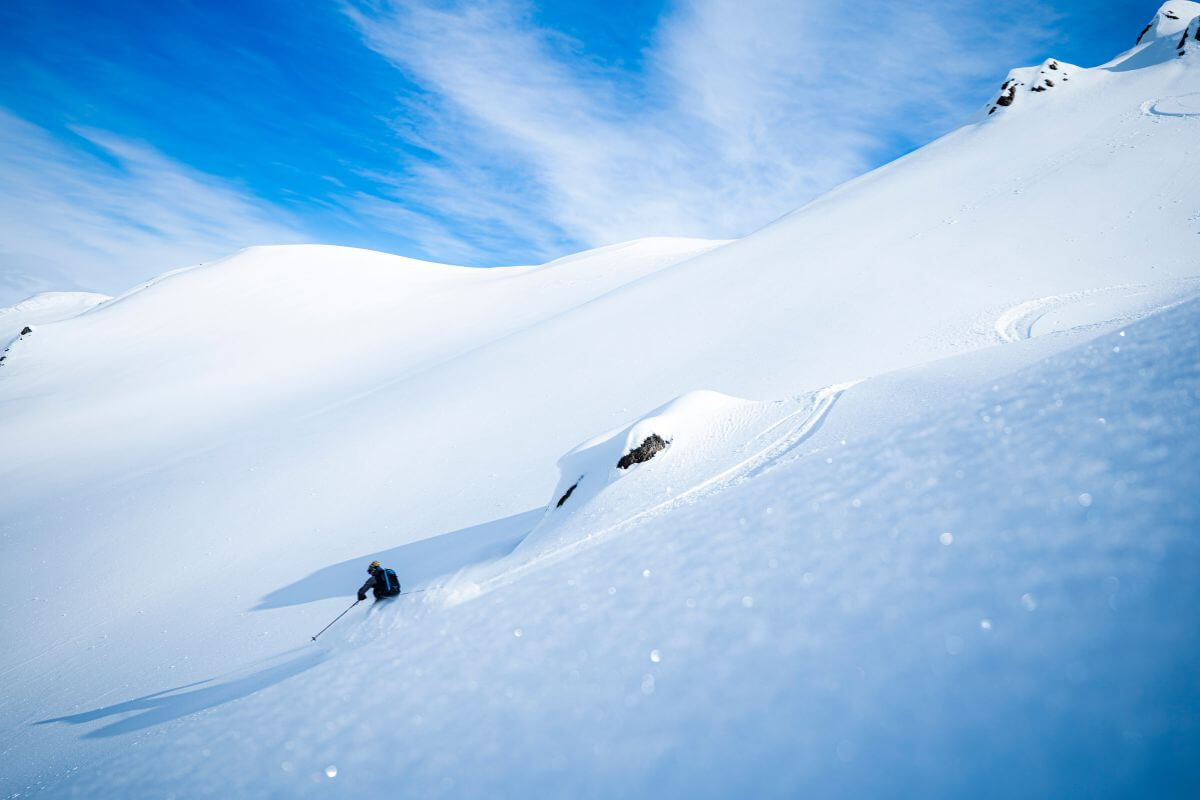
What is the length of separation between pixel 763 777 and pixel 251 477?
1839 centimetres

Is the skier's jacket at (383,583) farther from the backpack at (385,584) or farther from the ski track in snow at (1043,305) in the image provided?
the ski track in snow at (1043,305)

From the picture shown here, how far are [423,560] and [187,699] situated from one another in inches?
142

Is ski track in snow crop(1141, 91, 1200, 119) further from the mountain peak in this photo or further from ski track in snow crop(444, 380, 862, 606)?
ski track in snow crop(444, 380, 862, 606)

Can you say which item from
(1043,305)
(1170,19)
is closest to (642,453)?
(1043,305)

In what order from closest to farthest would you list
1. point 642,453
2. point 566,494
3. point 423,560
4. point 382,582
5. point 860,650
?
1. point 860,650
2. point 382,582
3. point 642,453
4. point 566,494
5. point 423,560

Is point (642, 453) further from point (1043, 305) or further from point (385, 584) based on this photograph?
point (1043, 305)

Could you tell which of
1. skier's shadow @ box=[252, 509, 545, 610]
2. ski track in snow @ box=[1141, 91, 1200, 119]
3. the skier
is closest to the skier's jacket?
the skier

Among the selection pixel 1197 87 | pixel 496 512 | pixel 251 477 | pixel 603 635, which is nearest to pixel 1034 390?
pixel 603 635

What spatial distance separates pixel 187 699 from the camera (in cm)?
599

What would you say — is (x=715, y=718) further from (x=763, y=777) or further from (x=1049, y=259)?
(x=1049, y=259)

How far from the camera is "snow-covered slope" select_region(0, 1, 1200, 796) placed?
1.72m

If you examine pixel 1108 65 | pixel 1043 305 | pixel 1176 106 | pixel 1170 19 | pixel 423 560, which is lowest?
pixel 423 560

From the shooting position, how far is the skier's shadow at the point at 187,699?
512 centimetres

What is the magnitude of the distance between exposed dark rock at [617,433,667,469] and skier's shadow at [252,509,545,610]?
2437mm
